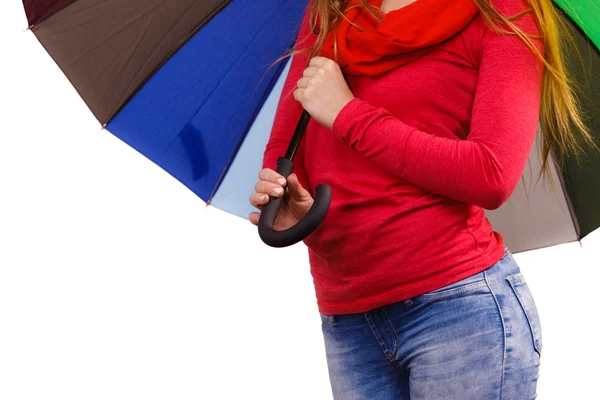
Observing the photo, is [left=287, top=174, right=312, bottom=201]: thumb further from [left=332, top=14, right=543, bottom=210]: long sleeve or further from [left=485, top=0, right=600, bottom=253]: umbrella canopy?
[left=485, top=0, right=600, bottom=253]: umbrella canopy

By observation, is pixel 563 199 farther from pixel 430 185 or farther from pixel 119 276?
pixel 119 276

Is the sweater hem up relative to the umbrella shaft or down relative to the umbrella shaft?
down

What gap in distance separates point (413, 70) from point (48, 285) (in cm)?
165

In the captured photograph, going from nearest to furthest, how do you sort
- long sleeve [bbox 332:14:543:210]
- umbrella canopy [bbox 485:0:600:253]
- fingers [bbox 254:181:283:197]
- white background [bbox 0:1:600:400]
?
long sleeve [bbox 332:14:543:210] < fingers [bbox 254:181:283:197] < umbrella canopy [bbox 485:0:600:253] < white background [bbox 0:1:600:400]

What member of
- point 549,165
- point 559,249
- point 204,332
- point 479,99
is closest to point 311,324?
point 204,332

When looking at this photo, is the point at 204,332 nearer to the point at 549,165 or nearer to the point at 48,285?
the point at 48,285

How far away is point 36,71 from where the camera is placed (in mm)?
2318

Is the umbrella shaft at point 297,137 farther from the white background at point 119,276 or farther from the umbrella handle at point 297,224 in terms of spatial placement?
the white background at point 119,276

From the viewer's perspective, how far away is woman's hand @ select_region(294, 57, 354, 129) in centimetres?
114

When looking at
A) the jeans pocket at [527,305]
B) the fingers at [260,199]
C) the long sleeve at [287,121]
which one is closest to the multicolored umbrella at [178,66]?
the long sleeve at [287,121]

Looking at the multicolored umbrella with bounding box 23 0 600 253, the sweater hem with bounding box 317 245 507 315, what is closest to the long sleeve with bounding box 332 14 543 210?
the sweater hem with bounding box 317 245 507 315

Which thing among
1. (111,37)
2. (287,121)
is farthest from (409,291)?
(111,37)

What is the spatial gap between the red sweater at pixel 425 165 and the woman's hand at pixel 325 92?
0.08 feet

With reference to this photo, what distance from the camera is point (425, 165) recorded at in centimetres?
106
